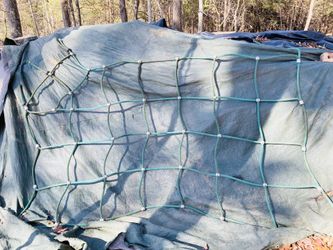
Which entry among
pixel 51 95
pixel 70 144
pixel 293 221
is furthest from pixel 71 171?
pixel 293 221

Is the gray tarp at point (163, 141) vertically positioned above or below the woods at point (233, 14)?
above

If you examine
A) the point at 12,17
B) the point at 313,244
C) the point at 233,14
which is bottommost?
the point at 233,14

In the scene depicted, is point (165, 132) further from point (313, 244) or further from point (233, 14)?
point (233, 14)

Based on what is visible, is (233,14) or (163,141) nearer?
(163,141)

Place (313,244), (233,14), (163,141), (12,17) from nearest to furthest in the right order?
1. (313,244)
2. (163,141)
3. (12,17)
4. (233,14)

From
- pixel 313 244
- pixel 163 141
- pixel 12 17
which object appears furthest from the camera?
pixel 12 17

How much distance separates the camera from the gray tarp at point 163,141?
8.38ft

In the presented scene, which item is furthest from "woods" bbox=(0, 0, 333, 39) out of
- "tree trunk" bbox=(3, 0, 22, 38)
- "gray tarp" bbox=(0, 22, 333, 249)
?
"gray tarp" bbox=(0, 22, 333, 249)

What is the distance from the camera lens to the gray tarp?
2.55 m

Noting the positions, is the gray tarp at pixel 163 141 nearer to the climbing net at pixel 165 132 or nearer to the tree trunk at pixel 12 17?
the climbing net at pixel 165 132

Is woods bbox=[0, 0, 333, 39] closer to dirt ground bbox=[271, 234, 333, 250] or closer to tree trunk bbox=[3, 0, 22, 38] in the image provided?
tree trunk bbox=[3, 0, 22, 38]

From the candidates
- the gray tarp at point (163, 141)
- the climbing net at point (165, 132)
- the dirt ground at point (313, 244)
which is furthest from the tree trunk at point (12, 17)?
the dirt ground at point (313, 244)

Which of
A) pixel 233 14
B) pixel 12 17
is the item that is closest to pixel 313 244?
pixel 12 17

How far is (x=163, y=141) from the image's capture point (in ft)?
9.43
